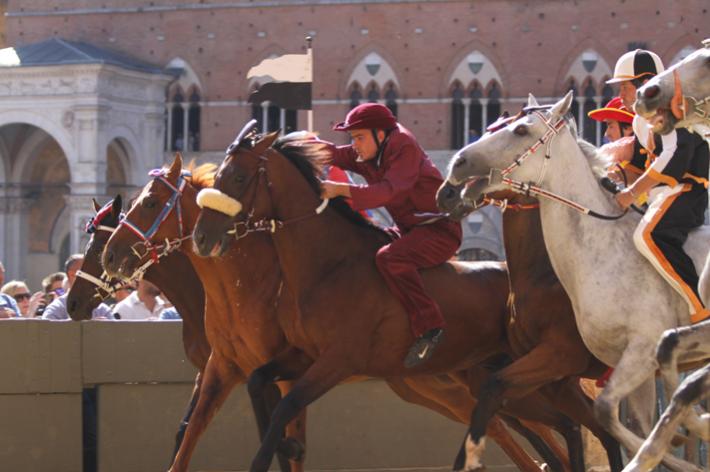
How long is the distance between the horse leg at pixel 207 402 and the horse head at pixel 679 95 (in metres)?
3.12

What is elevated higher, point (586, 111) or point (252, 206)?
point (252, 206)

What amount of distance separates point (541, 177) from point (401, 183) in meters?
0.95

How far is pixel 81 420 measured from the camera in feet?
32.1

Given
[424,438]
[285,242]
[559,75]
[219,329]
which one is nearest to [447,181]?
[285,242]

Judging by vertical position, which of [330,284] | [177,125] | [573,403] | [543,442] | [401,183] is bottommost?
[543,442]

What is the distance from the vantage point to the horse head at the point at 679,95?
6207 mm

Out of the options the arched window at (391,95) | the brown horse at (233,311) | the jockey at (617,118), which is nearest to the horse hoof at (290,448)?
the brown horse at (233,311)

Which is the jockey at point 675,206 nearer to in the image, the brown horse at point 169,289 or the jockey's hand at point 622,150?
the jockey's hand at point 622,150

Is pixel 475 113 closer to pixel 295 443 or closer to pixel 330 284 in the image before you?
pixel 330 284

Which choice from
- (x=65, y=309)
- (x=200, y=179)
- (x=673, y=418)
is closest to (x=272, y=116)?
(x=65, y=309)

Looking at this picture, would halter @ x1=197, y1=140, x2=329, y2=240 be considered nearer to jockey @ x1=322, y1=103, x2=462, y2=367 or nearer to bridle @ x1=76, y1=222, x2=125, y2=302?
jockey @ x1=322, y1=103, x2=462, y2=367

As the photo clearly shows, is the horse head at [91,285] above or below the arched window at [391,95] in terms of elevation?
below

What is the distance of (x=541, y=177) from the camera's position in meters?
7.15

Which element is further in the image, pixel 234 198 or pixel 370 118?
pixel 370 118
